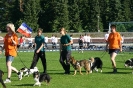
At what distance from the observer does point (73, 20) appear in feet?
260

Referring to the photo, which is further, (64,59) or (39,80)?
(64,59)

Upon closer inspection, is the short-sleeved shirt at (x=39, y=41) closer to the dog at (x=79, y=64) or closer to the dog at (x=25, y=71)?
the dog at (x=25, y=71)

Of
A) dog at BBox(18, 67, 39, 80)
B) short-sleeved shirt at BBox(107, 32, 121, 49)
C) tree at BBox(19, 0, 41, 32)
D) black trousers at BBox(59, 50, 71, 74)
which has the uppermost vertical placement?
tree at BBox(19, 0, 41, 32)

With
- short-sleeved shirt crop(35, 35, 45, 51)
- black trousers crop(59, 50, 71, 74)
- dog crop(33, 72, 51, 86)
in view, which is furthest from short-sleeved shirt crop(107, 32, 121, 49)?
dog crop(33, 72, 51, 86)

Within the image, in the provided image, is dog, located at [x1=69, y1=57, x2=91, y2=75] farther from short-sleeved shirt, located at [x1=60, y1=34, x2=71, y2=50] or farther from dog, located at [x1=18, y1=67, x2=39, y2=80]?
dog, located at [x1=18, y1=67, x2=39, y2=80]

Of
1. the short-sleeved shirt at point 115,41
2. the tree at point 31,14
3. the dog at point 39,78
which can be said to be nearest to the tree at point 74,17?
the tree at point 31,14

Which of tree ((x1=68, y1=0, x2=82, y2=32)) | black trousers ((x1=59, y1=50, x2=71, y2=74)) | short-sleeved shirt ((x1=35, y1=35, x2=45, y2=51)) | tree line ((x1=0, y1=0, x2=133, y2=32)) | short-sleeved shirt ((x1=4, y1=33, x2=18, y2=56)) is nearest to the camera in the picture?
short-sleeved shirt ((x1=4, y1=33, x2=18, y2=56))

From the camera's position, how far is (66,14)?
76.9 m

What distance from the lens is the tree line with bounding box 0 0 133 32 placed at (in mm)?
77188

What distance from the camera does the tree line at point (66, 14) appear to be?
77.2 meters

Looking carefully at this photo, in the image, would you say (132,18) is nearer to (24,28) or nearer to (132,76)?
(24,28)

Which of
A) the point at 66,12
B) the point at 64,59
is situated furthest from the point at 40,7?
the point at 64,59

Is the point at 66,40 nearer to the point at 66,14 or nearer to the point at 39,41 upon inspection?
the point at 39,41

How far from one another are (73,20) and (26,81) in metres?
63.8
